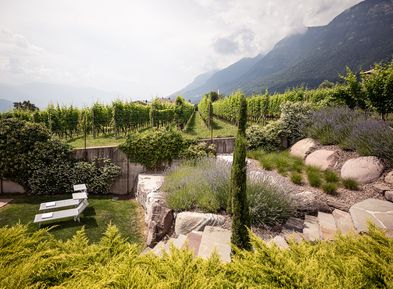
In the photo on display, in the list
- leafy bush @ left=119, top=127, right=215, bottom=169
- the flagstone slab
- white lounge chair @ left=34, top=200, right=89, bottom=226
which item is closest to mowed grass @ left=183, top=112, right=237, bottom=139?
leafy bush @ left=119, top=127, right=215, bottom=169

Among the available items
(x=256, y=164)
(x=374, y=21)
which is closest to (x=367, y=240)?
(x=256, y=164)

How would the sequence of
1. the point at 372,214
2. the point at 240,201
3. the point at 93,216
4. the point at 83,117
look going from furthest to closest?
the point at 83,117 → the point at 93,216 → the point at 372,214 → the point at 240,201

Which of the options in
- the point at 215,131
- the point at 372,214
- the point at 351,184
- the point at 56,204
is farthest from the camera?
the point at 215,131

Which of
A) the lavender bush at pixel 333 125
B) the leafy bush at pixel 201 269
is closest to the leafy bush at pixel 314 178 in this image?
the lavender bush at pixel 333 125

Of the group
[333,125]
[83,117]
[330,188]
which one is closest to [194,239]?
[330,188]

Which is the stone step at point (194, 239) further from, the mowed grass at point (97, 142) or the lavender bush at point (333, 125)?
the mowed grass at point (97, 142)

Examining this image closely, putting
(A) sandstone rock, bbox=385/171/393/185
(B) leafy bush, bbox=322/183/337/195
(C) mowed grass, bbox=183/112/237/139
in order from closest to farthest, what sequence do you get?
(A) sandstone rock, bbox=385/171/393/185 → (B) leafy bush, bbox=322/183/337/195 → (C) mowed grass, bbox=183/112/237/139

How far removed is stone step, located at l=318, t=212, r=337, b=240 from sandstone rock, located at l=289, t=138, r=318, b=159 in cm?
393

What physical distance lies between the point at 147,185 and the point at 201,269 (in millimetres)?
6726

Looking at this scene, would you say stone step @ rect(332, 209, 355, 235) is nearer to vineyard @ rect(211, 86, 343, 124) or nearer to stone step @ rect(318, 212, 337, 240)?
stone step @ rect(318, 212, 337, 240)

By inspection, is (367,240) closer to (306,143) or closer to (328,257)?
(328,257)

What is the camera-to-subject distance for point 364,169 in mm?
6195

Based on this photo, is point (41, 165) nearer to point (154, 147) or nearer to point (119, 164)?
point (119, 164)

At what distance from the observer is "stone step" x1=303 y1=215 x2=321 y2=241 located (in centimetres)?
425
